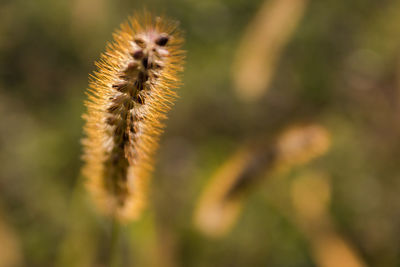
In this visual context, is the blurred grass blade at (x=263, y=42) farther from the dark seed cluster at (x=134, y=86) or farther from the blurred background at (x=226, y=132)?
the dark seed cluster at (x=134, y=86)

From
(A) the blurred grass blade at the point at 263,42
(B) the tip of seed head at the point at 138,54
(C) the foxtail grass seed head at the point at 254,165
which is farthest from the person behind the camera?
(A) the blurred grass blade at the point at 263,42

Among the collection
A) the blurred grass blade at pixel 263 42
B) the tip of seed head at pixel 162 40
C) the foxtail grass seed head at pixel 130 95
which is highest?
the blurred grass blade at pixel 263 42

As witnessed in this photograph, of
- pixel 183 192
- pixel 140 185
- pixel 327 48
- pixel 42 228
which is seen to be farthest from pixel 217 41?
pixel 140 185

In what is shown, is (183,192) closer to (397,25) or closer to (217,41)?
(217,41)

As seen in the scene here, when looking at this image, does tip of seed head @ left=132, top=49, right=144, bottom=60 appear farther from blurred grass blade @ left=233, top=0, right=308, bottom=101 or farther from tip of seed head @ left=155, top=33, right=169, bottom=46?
blurred grass blade @ left=233, top=0, right=308, bottom=101

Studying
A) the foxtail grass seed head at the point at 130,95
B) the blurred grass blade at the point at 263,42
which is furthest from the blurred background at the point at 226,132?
the foxtail grass seed head at the point at 130,95

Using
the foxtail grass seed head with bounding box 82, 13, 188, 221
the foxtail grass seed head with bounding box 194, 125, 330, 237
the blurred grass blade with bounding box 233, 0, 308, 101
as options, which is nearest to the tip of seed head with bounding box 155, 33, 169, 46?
the foxtail grass seed head with bounding box 82, 13, 188, 221

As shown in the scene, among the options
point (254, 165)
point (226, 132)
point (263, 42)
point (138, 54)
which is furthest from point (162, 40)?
point (226, 132)

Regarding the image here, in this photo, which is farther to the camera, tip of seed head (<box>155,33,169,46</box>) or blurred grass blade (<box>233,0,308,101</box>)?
blurred grass blade (<box>233,0,308,101</box>)
